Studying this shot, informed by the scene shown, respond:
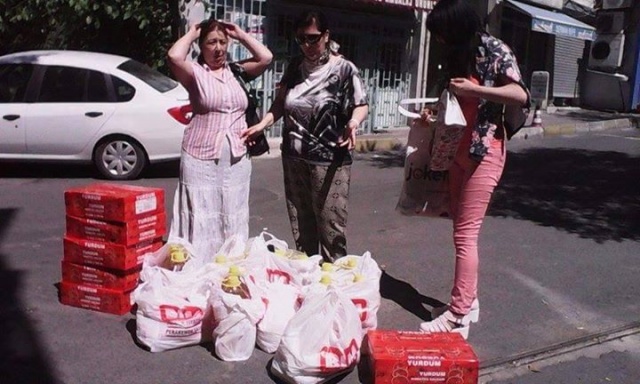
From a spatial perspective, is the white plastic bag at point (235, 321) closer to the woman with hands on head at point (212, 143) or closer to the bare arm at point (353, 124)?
the woman with hands on head at point (212, 143)

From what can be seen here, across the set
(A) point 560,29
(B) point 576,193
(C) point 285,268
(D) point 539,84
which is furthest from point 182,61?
(A) point 560,29

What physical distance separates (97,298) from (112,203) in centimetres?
62

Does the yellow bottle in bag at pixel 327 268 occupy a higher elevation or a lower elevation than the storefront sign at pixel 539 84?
lower

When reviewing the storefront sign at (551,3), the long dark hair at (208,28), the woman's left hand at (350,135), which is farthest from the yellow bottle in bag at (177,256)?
the storefront sign at (551,3)

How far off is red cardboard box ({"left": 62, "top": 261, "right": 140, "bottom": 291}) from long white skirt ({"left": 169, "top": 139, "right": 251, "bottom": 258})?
0.36 metres

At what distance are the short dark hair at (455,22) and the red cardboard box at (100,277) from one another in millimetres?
2228

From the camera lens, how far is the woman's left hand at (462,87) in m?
3.76

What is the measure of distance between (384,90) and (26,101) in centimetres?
809

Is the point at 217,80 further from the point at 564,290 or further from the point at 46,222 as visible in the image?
the point at 46,222

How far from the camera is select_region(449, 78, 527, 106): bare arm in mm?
3758

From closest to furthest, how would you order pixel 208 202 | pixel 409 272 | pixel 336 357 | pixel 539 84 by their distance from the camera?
pixel 336 357, pixel 208 202, pixel 409 272, pixel 539 84

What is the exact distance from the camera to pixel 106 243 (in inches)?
166

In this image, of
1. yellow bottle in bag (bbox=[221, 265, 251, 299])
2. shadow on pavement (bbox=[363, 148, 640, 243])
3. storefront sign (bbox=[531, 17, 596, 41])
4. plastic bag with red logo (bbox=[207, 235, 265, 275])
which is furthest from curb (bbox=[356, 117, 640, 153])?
yellow bottle in bag (bbox=[221, 265, 251, 299])

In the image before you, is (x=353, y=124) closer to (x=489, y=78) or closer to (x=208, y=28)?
(x=489, y=78)
